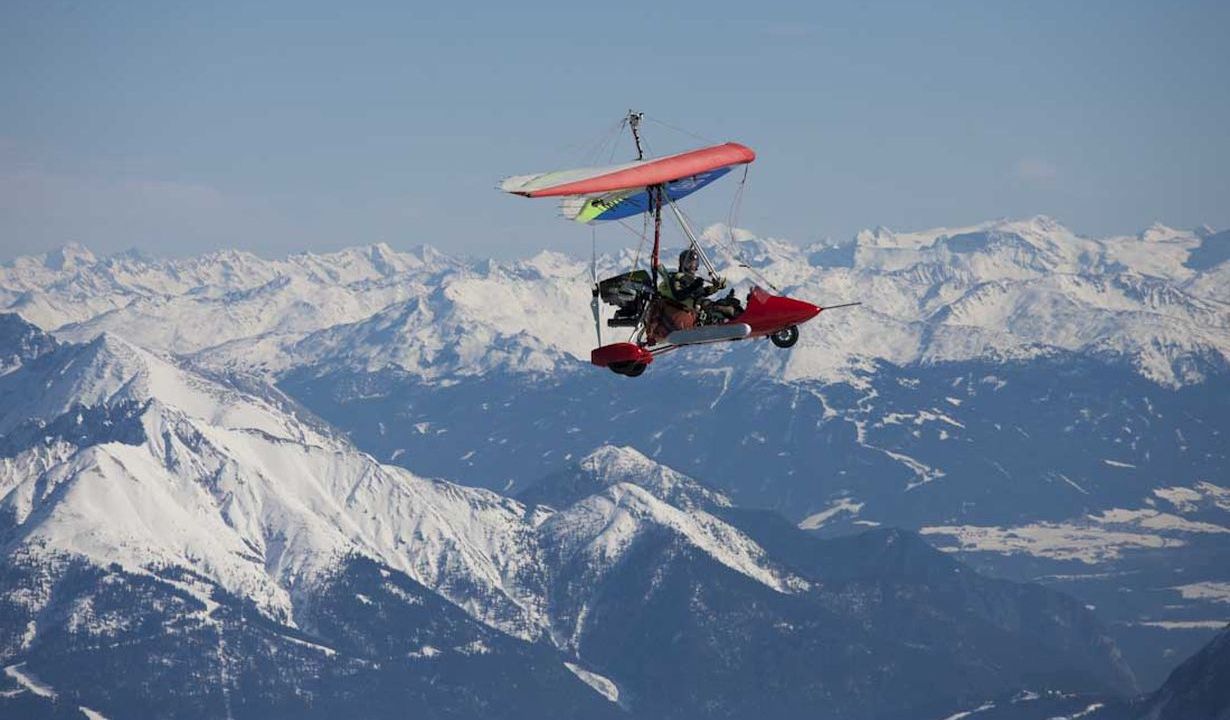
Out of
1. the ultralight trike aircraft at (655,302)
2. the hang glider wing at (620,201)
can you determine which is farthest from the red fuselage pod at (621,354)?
the hang glider wing at (620,201)

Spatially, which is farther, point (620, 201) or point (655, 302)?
point (620, 201)

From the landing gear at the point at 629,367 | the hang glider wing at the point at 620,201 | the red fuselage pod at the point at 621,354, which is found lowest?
the landing gear at the point at 629,367

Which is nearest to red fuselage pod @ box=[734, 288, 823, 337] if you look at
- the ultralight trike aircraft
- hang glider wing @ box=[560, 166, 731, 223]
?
the ultralight trike aircraft

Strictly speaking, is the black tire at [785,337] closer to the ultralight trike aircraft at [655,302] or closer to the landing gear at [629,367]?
the ultralight trike aircraft at [655,302]

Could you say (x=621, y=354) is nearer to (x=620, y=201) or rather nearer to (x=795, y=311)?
(x=795, y=311)

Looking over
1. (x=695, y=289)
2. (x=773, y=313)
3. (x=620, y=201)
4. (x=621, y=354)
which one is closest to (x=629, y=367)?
(x=621, y=354)

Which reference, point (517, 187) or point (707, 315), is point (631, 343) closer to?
point (707, 315)

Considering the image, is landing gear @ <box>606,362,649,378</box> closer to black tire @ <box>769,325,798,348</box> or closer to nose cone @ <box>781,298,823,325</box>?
black tire @ <box>769,325,798,348</box>

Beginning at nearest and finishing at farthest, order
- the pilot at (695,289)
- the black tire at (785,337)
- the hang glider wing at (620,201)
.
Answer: the hang glider wing at (620,201) → the pilot at (695,289) → the black tire at (785,337)
